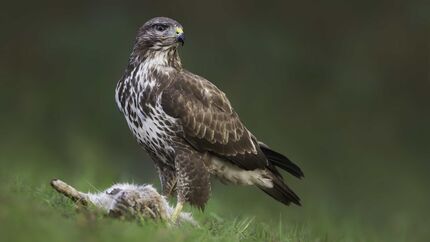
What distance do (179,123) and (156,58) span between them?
494mm

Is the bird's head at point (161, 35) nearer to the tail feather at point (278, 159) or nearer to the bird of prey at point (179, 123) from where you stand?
the bird of prey at point (179, 123)

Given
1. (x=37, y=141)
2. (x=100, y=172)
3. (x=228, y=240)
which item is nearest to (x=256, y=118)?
(x=37, y=141)

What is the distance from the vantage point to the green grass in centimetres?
602

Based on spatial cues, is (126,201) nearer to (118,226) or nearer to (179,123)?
(118,226)

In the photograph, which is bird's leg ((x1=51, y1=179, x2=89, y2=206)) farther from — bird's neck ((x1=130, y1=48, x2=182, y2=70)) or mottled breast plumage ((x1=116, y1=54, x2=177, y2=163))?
bird's neck ((x1=130, y1=48, x2=182, y2=70))

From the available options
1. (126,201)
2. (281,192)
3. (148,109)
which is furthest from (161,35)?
(126,201)

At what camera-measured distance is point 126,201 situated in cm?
725

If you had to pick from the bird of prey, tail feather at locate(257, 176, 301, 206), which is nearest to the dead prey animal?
the bird of prey

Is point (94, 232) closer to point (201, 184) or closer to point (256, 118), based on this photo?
point (201, 184)

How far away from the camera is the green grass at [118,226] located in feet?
19.7

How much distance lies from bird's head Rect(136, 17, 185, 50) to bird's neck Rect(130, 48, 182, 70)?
0.10ft

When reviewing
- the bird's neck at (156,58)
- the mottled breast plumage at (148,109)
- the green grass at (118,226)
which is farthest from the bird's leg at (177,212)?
the bird's neck at (156,58)

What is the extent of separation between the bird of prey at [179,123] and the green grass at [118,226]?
0.28 m

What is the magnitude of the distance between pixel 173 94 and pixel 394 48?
346 inches
